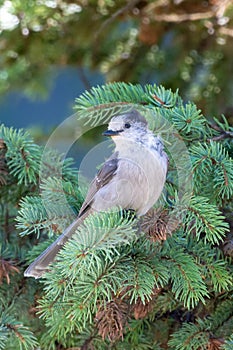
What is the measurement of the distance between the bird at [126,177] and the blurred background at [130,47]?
0.63 metres

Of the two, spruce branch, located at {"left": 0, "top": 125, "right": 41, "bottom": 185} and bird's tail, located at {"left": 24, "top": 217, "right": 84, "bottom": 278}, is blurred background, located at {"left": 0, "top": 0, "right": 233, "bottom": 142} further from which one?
bird's tail, located at {"left": 24, "top": 217, "right": 84, "bottom": 278}

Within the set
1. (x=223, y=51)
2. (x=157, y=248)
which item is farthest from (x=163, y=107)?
(x=223, y=51)

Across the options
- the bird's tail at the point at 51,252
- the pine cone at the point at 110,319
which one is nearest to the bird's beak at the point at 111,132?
the bird's tail at the point at 51,252

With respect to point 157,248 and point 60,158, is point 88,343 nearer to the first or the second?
point 157,248

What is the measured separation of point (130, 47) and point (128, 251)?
1136 millimetres

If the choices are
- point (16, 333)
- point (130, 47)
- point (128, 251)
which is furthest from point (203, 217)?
point (130, 47)

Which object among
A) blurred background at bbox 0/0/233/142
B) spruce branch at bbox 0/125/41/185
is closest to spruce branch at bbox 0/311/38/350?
spruce branch at bbox 0/125/41/185

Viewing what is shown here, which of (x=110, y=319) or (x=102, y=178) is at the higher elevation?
(x=102, y=178)

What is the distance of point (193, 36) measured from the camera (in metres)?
1.98

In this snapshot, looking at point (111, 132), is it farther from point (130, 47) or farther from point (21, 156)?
point (130, 47)

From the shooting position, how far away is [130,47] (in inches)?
78.9

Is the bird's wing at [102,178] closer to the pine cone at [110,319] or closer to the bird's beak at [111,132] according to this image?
the bird's beak at [111,132]

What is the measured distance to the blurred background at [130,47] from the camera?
5.99 ft

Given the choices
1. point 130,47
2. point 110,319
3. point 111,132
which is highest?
point 130,47
